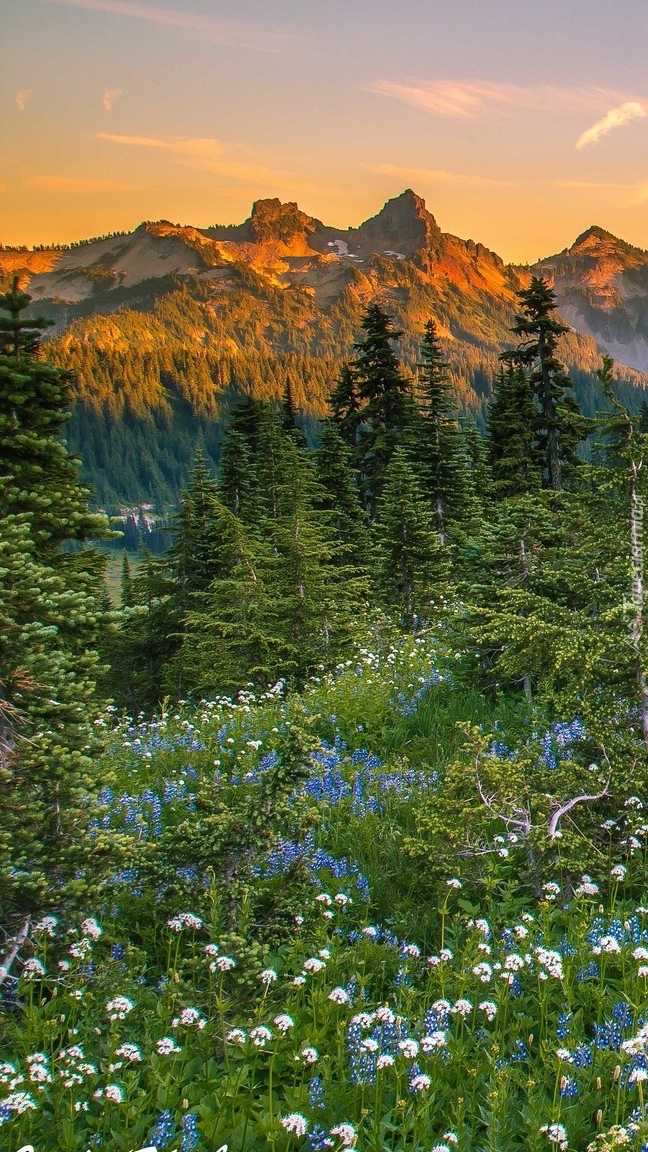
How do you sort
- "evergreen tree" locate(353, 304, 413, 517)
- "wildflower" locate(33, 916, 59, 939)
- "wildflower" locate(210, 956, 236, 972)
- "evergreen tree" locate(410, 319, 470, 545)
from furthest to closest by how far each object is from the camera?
"evergreen tree" locate(353, 304, 413, 517), "evergreen tree" locate(410, 319, 470, 545), "wildflower" locate(33, 916, 59, 939), "wildflower" locate(210, 956, 236, 972)

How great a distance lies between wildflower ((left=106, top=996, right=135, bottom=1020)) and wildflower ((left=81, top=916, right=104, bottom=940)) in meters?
0.55

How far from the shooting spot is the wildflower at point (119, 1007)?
4.08m

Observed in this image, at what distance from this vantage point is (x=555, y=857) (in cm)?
557

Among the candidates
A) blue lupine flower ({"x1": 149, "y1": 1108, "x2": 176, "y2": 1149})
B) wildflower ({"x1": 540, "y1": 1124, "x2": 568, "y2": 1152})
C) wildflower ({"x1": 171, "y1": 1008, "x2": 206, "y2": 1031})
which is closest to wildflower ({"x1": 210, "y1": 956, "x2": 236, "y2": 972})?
wildflower ({"x1": 171, "y1": 1008, "x2": 206, "y2": 1031})

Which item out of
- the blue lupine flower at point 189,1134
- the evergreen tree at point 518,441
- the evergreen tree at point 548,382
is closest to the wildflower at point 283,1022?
the blue lupine flower at point 189,1134

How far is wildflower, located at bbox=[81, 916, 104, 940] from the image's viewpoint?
4684 millimetres

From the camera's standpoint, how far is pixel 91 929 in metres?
4.68

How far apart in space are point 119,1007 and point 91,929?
2.13ft

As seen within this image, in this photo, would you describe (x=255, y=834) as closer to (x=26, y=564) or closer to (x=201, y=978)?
(x=201, y=978)

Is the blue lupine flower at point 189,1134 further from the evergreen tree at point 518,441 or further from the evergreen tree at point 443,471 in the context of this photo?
the evergreen tree at point 518,441

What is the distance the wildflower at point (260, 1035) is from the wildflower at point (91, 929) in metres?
1.26

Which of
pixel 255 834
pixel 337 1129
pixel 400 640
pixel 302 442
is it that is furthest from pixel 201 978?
pixel 302 442

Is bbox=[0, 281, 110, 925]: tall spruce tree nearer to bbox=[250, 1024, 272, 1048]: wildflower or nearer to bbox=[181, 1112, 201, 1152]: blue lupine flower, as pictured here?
bbox=[250, 1024, 272, 1048]: wildflower


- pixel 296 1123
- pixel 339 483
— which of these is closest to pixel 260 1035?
pixel 296 1123
